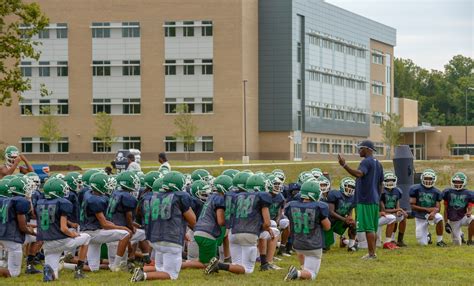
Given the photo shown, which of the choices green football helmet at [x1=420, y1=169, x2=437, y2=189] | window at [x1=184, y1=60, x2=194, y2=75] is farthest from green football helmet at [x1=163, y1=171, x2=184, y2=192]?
window at [x1=184, y1=60, x2=194, y2=75]

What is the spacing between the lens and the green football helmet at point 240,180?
53.2 feet

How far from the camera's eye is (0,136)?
294 ft

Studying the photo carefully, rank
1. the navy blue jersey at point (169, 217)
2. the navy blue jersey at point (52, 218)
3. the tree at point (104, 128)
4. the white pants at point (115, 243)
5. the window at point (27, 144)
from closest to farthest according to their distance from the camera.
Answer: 1. the navy blue jersey at point (169, 217)
2. the navy blue jersey at point (52, 218)
3. the white pants at point (115, 243)
4. the tree at point (104, 128)
5. the window at point (27, 144)

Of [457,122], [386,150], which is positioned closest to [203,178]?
[386,150]

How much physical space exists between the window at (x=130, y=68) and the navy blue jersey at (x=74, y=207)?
232 feet

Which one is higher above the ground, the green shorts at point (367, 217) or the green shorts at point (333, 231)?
the green shorts at point (367, 217)

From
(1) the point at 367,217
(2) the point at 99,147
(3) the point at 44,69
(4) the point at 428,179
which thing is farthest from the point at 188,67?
(1) the point at 367,217

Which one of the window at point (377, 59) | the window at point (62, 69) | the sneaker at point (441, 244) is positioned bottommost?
the sneaker at point (441, 244)

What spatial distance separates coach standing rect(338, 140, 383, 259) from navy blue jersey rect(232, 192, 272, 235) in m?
2.85

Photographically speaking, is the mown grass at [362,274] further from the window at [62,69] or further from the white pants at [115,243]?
the window at [62,69]

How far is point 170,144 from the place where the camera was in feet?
290

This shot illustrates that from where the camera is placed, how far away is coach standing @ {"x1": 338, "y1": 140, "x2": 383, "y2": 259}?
18203mm

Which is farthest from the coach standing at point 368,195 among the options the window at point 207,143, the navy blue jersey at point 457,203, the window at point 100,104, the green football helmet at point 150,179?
the window at point 100,104

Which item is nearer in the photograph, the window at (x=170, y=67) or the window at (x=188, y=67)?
the window at (x=170, y=67)
